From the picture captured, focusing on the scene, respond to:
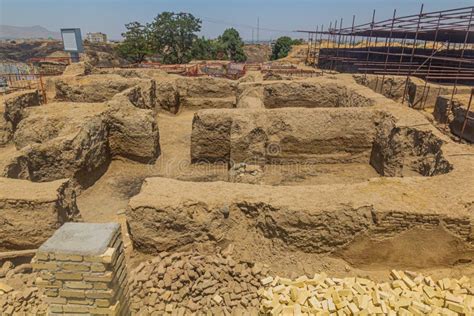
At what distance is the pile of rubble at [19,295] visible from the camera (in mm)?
3984

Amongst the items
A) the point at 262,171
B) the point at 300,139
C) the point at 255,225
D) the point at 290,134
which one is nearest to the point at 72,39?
the point at 290,134

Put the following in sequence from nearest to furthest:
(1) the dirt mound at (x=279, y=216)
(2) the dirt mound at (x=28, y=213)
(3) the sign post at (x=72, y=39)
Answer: (1) the dirt mound at (x=279, y=216) → (2) the dirt mound at (x=28, y=213) → (3) the sign post at (x=72, y=39)

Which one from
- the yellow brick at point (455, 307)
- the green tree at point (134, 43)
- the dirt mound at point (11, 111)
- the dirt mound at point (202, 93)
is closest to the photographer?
the yellow brick at point (455, 307)

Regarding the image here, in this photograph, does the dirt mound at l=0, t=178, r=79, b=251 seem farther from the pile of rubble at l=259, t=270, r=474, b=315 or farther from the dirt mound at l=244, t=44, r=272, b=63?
the dirt mound at l=244, t=44, r=272, b=63

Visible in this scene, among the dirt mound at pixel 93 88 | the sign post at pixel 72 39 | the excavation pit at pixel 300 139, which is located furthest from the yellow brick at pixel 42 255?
the sign post at pixel 72 39

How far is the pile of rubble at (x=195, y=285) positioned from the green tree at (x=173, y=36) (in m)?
31.2

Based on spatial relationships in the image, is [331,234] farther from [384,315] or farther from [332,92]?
[332,92]

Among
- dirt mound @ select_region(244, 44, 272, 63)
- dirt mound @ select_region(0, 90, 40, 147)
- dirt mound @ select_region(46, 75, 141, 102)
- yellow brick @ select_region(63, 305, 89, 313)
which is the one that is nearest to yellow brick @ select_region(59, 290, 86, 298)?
yellow brick @ select_region(63, 305, 89, 313)

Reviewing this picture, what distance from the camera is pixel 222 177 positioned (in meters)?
7.89

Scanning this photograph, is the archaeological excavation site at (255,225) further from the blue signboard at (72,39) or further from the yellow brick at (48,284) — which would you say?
the blue signboard at (72,39)

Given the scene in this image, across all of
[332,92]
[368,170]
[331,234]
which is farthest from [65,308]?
[332,92]

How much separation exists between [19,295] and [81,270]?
2.03 meters

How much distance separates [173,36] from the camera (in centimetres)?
3262

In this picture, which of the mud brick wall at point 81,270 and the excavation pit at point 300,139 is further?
the excavation pit at point 300,139
